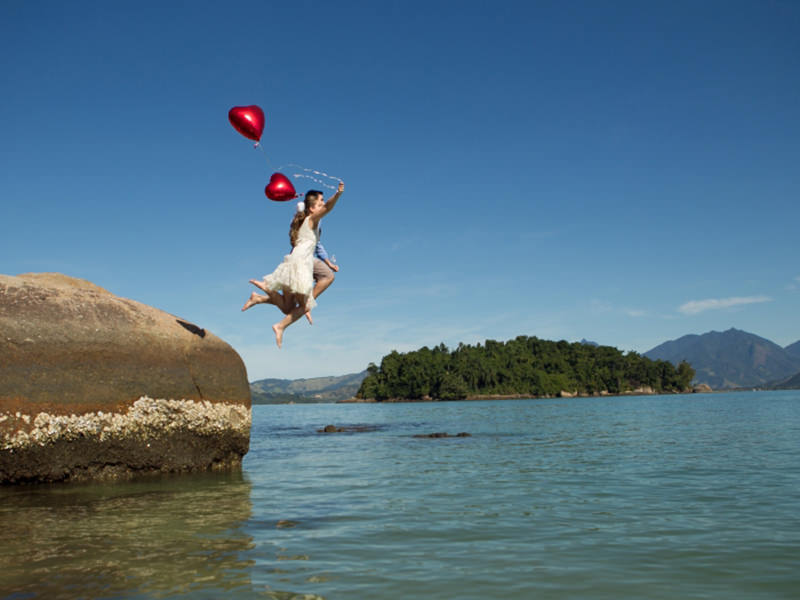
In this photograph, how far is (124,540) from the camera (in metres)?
7.60

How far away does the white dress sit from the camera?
9.38 metres

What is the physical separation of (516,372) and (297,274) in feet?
499

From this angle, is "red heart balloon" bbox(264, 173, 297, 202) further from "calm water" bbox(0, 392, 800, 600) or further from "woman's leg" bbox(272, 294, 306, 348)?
"calm water" bbox(0, 392, 800, 600)

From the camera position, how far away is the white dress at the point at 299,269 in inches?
369

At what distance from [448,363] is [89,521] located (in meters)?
147

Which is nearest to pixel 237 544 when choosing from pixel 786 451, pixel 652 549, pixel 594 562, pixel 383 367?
pixel 594 562

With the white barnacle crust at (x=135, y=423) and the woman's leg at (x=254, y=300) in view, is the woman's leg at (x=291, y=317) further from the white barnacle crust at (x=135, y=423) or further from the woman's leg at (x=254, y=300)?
the white barnacle crust at (x=135, y=423)

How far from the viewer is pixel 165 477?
12.8 metres

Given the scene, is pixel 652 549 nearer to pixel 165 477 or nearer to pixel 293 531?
pixel 293 531

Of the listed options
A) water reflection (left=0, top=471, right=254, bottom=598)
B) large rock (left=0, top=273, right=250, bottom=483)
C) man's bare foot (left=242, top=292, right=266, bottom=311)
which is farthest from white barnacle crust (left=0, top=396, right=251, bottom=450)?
man's bare foot (left=242, top=292, right=266, bottom=311)

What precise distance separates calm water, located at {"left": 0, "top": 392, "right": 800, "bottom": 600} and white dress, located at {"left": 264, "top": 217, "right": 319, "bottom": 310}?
3.46 m

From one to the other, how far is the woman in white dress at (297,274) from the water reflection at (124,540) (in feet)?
9.86

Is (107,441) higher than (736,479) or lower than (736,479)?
higher

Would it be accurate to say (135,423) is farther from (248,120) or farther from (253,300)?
(248,120)
